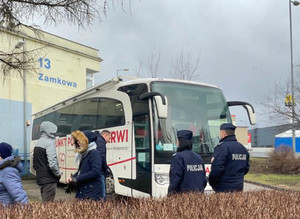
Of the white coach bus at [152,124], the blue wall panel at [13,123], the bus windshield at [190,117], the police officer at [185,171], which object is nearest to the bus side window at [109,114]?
the white coach bus at [152,124]

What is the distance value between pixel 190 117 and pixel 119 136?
6.85ft

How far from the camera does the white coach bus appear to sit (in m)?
8.55

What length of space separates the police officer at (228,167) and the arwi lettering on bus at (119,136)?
14.1 feet

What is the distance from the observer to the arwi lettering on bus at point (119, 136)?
375 inches

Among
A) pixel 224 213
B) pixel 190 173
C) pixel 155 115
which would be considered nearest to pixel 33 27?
pixel 155 115

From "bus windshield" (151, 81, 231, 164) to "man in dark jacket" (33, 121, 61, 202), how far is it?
9.51 feet

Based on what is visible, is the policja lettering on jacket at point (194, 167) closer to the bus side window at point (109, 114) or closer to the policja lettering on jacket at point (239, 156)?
the policja lettering on jacket at point (239, 156)

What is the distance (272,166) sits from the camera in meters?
20.0

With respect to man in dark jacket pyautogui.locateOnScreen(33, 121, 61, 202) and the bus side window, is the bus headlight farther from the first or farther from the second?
man in dark jacket pyautogui.locateOnScreen(33, 121, 61, 202)

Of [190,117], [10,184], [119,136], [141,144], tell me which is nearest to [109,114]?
[119,136]

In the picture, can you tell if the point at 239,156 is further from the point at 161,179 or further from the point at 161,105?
the point at 161,179

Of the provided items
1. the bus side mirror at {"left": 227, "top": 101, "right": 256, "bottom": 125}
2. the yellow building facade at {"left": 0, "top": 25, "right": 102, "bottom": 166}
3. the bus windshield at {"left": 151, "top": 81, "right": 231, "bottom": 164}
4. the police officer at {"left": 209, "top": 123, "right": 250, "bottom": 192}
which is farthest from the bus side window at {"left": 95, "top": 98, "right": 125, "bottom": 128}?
the yellow building facade at {"left": 0, "top": 25, "right": 102, "bottom": 166}

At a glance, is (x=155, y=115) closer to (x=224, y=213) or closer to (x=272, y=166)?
(x=224, y=213)

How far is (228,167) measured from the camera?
18.1 ft
